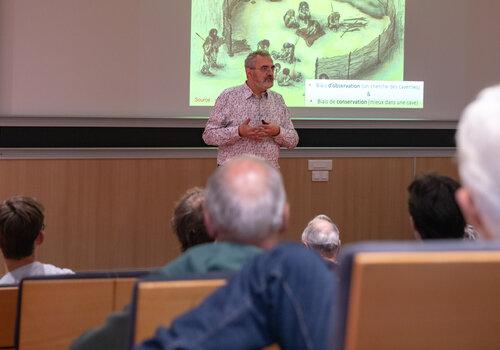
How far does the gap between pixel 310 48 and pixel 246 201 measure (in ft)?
17.2

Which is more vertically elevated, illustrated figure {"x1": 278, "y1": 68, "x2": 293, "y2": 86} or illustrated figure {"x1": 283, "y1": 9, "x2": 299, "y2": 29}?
illustrated figure {"x1": 283, "y1": 9, "x2": 299, "y2": 29}

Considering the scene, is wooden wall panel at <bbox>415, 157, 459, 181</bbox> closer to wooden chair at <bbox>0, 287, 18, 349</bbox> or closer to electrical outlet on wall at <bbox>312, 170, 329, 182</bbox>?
electrical outlet on wall at <bbox>312, 170, 329, 182</bbox>

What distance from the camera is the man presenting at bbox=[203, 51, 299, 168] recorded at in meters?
5.73

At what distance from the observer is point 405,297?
5.60 feet

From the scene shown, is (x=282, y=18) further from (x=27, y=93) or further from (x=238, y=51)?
(x=27, y=93)

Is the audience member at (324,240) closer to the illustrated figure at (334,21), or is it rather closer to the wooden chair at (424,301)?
the wooden chair at (424,301)

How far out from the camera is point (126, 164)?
6.54m

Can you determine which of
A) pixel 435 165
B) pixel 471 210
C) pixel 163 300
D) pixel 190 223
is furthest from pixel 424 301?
pixel 435 165

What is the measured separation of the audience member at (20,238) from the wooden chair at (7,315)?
0.59 metres

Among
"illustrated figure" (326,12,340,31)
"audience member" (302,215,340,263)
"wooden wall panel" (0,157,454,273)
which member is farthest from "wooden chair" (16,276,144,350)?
"illustrated figure" (326,12,340,31)

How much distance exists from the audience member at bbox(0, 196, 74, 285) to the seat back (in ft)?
5.49

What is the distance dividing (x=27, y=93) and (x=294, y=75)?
6.38ft

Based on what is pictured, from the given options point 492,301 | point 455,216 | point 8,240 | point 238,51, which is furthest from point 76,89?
point 492,301

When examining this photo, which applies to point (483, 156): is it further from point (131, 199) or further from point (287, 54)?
point (287, 54)
